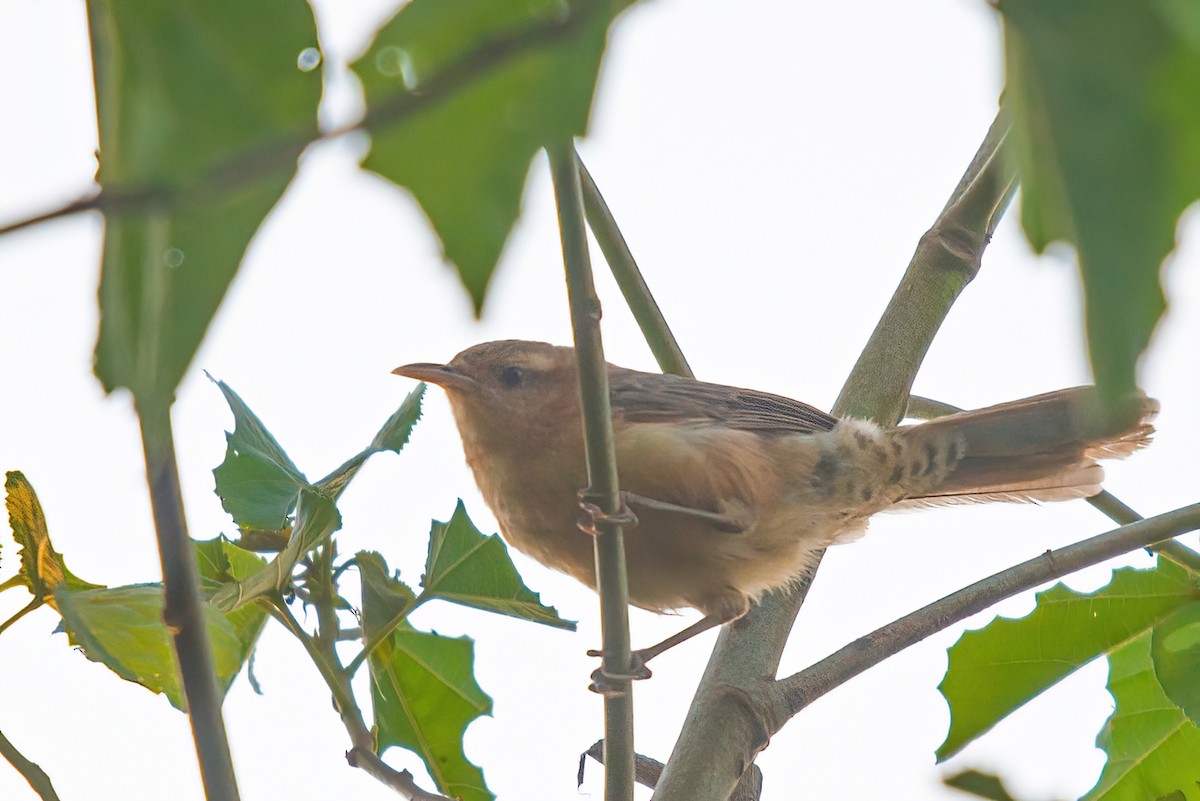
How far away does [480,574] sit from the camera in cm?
351

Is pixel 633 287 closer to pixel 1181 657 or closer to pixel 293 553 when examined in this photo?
pixel 293 553

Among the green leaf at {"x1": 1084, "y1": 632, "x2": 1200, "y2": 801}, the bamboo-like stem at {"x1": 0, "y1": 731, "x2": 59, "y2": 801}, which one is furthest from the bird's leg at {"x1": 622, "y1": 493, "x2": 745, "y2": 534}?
the bamboo-like stem at {"x1": 0, "y1": 731, "x2": 59, "y2": 801}

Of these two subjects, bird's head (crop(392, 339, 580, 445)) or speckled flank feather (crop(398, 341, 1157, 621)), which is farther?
bird's head (crop(392, 339, 580, 445))

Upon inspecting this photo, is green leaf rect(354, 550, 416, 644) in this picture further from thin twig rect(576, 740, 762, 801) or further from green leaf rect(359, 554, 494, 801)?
thin twig rect(576, 740, 762, 801)

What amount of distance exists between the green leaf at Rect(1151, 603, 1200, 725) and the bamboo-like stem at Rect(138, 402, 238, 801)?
2443mm

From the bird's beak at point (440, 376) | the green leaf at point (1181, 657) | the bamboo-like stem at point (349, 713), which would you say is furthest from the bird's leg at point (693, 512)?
the green leaf at point (1181, 657)

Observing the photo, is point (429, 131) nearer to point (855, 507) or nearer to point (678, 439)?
point (678, 439)

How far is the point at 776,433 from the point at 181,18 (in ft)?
13.2

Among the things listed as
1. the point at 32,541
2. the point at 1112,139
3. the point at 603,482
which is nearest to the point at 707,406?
the point at 603,482

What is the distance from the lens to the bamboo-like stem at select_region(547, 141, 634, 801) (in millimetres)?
1663

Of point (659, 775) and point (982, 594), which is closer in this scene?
point (982, 594)

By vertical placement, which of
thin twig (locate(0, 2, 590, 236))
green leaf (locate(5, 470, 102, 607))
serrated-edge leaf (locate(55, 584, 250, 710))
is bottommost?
thin twig (locate(0, 2, 590, 236))

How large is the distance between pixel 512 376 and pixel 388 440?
133cm

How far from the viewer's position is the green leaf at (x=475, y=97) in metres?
0.78
